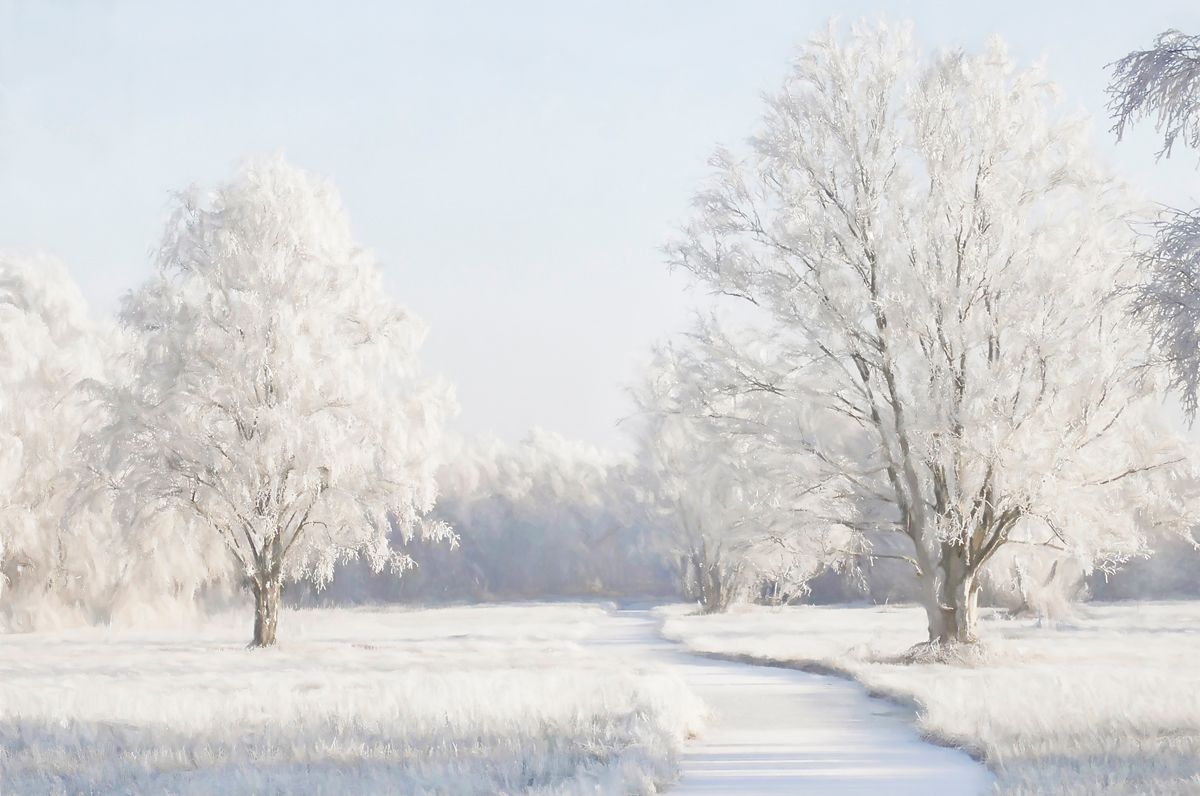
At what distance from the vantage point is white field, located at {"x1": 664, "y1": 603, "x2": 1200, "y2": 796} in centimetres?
903

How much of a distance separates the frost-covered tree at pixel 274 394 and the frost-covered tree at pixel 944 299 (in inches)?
329

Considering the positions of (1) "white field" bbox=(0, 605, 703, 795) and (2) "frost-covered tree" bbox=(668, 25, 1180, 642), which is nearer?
(1) "white field" bbox=(0, 605, 703, 795)

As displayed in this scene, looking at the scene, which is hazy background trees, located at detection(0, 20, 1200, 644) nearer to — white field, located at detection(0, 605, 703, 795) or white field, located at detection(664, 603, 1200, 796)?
white field, located at detection(664, 603, 1200, 796)

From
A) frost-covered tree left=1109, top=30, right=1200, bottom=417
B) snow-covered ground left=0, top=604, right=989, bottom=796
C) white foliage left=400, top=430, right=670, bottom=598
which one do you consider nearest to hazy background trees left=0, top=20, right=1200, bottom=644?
frost-covered tree left=1109, top=30, right=1200, bottom=417

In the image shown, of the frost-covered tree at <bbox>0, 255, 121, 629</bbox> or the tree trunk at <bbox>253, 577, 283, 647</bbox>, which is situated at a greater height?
the frost-covered tree at <bbox>0, 255, 121, 629</bbox>

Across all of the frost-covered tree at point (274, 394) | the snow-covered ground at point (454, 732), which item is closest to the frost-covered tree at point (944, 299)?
the snow-covered ground at point (454, 732)

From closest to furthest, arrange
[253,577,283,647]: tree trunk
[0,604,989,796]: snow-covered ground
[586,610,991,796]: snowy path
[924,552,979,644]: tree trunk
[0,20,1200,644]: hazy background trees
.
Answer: [586,610,991,796]: snowy path < [0,604,989,796]: snow-covered ground < [0,20,1200,644]: hazy background trees < [924,552,979,644]: tree trunk < [253,577,283,647]: tree trunk

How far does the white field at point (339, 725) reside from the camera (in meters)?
9.30

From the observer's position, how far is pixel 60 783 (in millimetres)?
9266

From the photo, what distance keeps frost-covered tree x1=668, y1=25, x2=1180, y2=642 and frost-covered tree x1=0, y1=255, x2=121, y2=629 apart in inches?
777

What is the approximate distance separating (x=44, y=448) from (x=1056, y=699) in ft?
98.2

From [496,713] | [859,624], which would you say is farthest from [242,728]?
[859,624]

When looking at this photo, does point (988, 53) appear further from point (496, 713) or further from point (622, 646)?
point (622, 646)

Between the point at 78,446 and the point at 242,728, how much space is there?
50.0 ft
